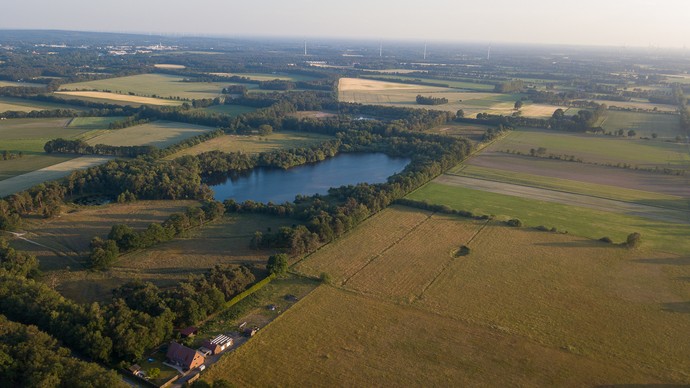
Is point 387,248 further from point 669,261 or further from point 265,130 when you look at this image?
point 265,130

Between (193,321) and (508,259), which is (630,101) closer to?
(508,259)

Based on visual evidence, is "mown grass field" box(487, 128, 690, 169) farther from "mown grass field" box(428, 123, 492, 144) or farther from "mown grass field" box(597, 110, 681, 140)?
"mown grass field" box(597, 110, 681, 140)

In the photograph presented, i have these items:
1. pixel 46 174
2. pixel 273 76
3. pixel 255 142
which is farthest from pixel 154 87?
pixel 46 174

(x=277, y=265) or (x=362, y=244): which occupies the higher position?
(x=277, y=265)

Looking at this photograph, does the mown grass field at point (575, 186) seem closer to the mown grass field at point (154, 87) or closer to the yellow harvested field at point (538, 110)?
the yellow harvested field at point (538, 110)

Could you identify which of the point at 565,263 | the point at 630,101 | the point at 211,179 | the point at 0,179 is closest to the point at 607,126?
the point at 630,101

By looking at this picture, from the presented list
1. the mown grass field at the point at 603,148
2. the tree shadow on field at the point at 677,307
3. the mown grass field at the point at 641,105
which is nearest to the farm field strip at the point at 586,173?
the mown grass field at the point at 603,148
